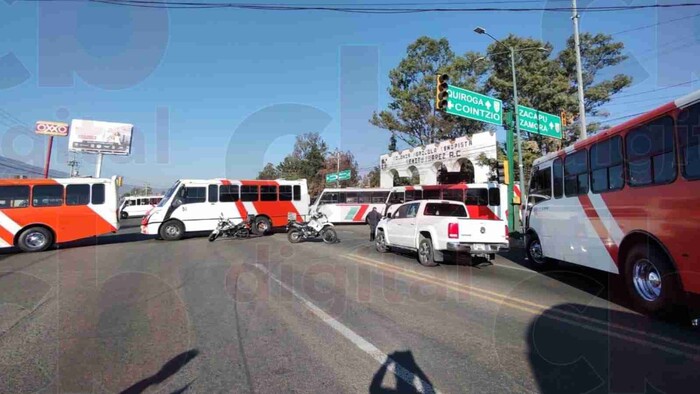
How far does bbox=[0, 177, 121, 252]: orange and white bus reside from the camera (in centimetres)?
1564

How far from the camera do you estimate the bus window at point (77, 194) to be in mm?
16641

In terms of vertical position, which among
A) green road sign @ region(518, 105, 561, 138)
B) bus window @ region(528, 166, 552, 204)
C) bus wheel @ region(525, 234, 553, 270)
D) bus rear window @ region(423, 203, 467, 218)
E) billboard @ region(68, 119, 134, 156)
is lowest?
bus wheel @ region(525, 234, 553, 270)

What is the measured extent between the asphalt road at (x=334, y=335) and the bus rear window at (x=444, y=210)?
8.49 ft

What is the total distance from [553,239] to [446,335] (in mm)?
5599

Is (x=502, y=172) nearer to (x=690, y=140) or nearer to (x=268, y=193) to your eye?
(x=268, y=193)

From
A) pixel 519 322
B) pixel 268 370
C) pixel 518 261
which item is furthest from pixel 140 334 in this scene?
pixel 518 261

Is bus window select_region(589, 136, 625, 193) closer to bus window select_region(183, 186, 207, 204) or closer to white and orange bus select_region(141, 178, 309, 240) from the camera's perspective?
white and orange bus select_region(141, 178, 309, 240)

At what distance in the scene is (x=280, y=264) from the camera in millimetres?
11484

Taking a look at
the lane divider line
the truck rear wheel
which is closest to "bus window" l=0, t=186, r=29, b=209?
the lane divider line

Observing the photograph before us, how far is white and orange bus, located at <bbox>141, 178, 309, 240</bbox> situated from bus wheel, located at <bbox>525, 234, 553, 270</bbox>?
33.6ft

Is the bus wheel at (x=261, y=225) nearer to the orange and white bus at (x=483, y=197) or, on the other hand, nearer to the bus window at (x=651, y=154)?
the orange and white bus at (x=483, y=197)

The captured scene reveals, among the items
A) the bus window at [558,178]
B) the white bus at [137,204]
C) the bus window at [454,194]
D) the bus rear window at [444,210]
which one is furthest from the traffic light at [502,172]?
the white bus at [137,204]

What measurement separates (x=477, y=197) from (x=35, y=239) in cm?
2184

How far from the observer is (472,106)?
17797mm
